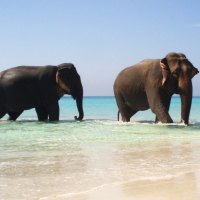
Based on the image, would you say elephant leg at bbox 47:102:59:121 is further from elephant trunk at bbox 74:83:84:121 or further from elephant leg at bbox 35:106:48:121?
elephant trunk at bbox 74:83:84:121

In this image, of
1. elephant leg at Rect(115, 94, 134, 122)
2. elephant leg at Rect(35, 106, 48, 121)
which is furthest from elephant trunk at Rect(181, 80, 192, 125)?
elephant leg at Rect(35, 106, 48, 121)

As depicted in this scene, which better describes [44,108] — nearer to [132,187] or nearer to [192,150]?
[192,150]

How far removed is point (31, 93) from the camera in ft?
59.4

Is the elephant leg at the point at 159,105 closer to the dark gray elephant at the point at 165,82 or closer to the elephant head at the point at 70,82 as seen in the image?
the dark gray elephant at the point at 165,82

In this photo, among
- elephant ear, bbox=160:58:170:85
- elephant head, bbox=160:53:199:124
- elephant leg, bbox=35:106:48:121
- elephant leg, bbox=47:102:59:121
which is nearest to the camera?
elephant head, bbox=160:53:199:124

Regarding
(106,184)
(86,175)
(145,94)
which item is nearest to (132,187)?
(106,184)

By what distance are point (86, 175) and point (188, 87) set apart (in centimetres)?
876

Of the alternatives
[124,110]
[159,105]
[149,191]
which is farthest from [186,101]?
[149,191]

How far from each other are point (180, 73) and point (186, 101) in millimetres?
951

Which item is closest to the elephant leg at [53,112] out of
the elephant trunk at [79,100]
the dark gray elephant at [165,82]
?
the elephant trunk at [79,100]

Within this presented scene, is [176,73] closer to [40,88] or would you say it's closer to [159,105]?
[159,105]

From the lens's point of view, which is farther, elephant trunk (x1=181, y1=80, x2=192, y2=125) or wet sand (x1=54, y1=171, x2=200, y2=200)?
elephant trunk (x1=181, y1=80, x2=192, y2=125)

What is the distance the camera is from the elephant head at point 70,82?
17.8 meters

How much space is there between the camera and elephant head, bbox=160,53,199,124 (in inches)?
544
